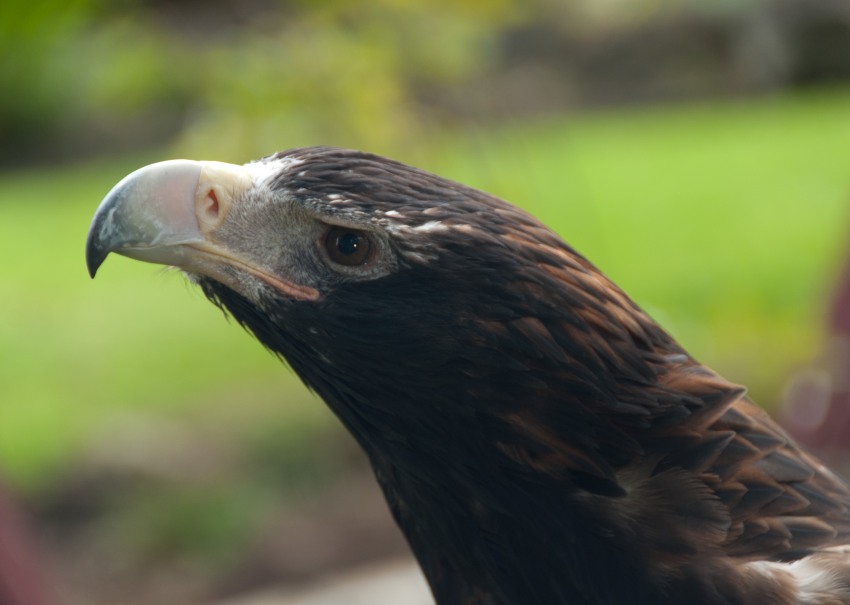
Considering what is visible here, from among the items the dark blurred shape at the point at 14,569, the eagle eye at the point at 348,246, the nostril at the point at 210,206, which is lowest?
the dark blurred shape at the point at 14,569

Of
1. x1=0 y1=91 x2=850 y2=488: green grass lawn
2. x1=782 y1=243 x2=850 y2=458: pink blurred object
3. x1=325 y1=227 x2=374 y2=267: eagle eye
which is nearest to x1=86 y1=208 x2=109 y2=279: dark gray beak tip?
x1=325 y1=227 x2=374 y2=267: eagle eye

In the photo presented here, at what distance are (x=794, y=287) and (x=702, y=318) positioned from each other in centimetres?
102

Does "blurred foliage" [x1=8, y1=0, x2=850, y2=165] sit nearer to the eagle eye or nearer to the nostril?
the nostril

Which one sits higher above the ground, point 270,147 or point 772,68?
point 772,68

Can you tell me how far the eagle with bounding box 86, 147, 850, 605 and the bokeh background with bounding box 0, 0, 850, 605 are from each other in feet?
4.86

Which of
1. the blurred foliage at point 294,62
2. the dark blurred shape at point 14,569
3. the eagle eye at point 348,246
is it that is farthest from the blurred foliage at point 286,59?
the eagle eye at point 348,246

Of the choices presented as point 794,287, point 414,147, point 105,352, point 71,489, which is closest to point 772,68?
point 794,287

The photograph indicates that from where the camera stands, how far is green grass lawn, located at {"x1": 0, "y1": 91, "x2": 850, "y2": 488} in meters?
7.41

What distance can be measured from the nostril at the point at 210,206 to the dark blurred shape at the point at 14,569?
5.63ft

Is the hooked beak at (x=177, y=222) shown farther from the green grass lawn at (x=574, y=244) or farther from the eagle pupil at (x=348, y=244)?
the green grass lawn at (x=574, y=244)

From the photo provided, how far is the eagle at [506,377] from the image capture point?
2193mm

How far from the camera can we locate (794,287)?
28.6 feet

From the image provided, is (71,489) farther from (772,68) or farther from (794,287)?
(772,68)

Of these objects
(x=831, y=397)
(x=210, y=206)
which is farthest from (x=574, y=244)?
(x=210, y=206)
